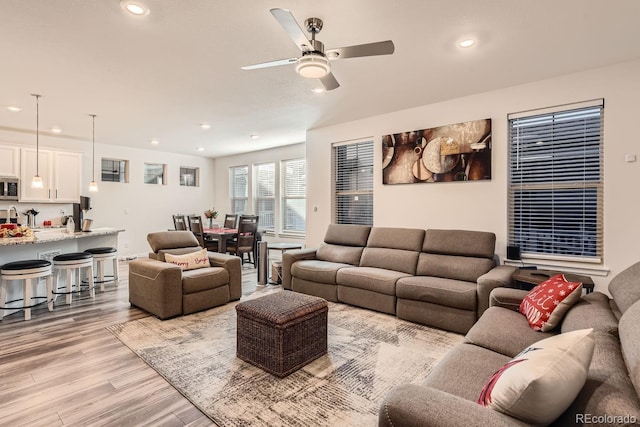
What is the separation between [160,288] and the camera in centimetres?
344

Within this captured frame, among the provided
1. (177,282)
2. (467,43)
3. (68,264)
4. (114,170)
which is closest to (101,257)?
(68,264)

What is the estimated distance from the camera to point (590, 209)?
333 cm

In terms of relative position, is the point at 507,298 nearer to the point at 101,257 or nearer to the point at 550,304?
the point at 550,304

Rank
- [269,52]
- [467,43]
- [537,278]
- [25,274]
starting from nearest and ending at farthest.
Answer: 1. [467,43]
2. [269,52]
3. [537,278]
4. [25,274]

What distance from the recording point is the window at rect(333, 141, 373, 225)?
5.20 metres

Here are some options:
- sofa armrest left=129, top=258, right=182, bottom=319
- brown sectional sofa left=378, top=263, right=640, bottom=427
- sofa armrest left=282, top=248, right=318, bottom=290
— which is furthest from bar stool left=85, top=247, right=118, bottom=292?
brown sectional sofa left=378, top=263, right=640, bottom=427

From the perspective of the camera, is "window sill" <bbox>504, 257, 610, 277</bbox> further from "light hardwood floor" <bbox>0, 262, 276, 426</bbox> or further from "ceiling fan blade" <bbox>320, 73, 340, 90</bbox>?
"light hardwood floor" <bbox>0, 262, 276, 426</bbox>

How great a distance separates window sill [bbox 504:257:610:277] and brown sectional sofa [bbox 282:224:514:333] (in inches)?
12.5

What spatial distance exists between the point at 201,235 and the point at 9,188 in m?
3.31

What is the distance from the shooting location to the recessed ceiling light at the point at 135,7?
7.06 feet

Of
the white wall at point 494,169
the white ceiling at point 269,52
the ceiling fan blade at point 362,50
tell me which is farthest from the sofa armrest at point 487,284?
the ceiling fan blade at point 362,50

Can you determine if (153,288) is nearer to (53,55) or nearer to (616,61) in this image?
(53,55)

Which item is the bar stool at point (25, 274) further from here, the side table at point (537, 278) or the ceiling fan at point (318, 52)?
the side table at point (537, 278)

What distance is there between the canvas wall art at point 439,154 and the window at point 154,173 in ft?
19.8
